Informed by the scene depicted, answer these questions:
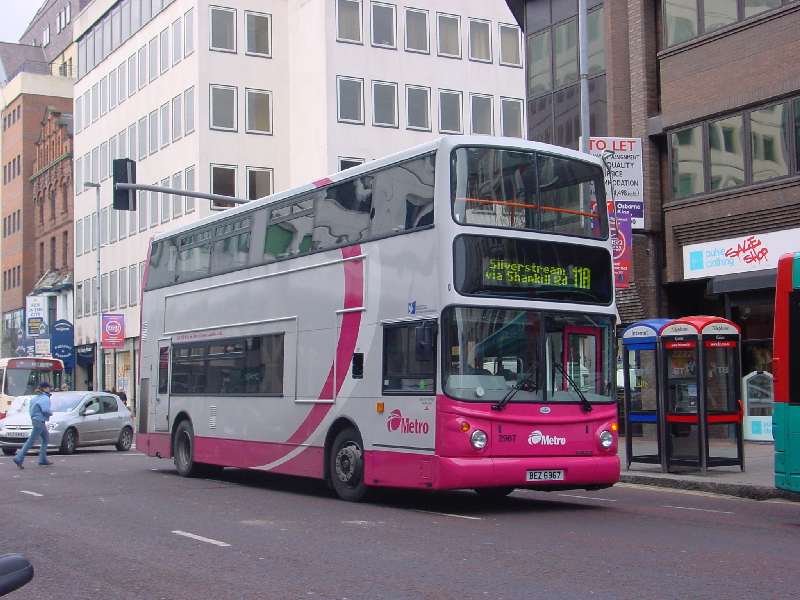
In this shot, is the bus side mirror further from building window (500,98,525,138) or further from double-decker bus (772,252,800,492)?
building window (500,98,525,138)

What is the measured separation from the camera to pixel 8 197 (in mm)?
91812

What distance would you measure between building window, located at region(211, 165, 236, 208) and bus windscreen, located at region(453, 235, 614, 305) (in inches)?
1571

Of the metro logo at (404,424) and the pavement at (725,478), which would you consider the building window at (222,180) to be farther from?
the metro logo at (404,424)

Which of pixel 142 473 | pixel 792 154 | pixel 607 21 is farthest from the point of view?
pixel 607 21

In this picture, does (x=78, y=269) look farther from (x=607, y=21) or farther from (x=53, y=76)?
(x=607, y=21)

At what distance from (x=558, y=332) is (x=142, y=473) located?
34.5 ft

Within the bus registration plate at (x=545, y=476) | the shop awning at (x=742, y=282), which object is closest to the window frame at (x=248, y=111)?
the shop awning at (x=742, y=282)

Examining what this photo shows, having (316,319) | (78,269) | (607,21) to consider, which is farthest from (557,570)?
(78,269)

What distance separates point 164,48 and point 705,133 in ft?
120

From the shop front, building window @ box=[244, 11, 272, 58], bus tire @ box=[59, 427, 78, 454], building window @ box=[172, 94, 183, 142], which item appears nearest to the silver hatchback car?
bus tire @ box=[59, 427, 78, 454]

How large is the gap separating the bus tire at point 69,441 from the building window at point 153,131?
2998 centimetres

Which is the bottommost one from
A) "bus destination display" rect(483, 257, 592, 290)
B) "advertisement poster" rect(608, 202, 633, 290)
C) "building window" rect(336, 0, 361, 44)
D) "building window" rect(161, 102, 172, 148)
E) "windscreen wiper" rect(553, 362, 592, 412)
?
"windscreen wiper" rect(553, 362, 592, 412)

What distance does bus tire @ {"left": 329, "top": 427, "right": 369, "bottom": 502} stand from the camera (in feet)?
51.2

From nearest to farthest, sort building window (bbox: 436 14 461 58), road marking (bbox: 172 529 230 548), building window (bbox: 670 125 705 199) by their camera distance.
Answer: road marking (bbox: 172 529 230 548)
building window (bbox: 670 125 705 199)
building window (bbox: 436 14 461 58)
